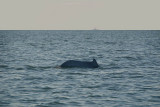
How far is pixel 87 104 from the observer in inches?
701

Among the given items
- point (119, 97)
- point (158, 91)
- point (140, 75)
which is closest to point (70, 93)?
point (119, 97)

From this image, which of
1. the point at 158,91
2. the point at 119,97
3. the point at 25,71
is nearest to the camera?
the point at 119,97

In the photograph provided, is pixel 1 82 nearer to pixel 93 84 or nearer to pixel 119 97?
pixel 93 84

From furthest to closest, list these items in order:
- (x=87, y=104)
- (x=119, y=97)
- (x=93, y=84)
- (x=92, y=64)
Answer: (x=92, y=64), (x=93, y=84), (x=119, y=97), (x=87, y=104)

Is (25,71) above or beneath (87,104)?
above

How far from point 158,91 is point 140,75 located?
274 inches

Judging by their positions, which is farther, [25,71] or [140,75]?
[25,71]

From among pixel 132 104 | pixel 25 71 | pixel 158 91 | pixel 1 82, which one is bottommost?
pixel 132 104

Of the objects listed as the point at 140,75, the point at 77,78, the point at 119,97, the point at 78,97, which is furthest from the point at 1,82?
the point at 140,75

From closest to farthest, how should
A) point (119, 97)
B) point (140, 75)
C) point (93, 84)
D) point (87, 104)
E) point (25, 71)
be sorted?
point (87, 104) < point (119, 97) < point (93, 84) < point (140, 75) < point (25, 71)

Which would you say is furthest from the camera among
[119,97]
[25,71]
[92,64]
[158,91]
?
[92,64]

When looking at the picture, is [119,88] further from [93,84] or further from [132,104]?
[132,104]

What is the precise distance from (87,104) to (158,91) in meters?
5.33

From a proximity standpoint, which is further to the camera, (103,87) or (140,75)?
(140,75)
